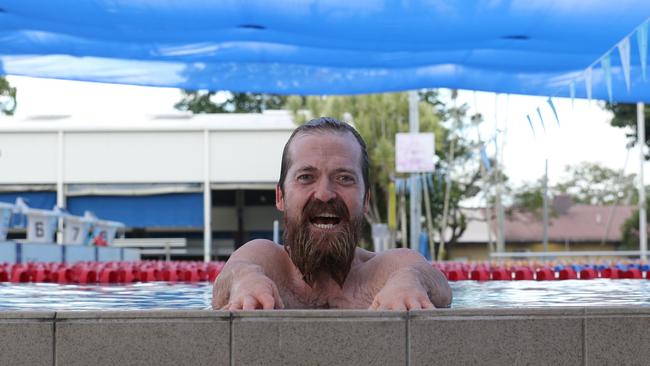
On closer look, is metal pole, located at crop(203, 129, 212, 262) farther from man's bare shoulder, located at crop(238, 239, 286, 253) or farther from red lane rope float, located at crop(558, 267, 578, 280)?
man's bare shoulder, located at crop(238, 239, 286, 253)

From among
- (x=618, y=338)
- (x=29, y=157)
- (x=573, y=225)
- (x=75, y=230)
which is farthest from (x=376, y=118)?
(x=573, y=225)

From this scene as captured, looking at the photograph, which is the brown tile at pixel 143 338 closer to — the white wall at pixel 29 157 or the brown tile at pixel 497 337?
the brown tile at pixel 497 337

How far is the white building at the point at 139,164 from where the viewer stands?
1138 inches

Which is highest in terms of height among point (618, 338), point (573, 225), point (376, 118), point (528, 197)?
point (376, 118)

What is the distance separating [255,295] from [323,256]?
0.39 m

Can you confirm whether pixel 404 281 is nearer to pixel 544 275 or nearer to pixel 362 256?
pixel 362 256

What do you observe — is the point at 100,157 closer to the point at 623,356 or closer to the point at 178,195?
the point at 178,195

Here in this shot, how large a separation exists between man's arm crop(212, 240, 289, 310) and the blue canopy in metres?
5.94

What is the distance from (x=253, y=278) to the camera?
3.08m

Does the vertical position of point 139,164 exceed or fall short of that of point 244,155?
it falls short

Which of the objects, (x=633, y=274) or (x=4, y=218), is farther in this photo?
(x=4, y=218)

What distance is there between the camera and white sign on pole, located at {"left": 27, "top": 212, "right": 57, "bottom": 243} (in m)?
17.0

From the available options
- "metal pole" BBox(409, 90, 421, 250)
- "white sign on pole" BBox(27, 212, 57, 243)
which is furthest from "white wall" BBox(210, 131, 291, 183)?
"white sign on pole" BBox(27, 212, 57, 243)

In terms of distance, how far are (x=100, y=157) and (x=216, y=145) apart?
12.7 ft
